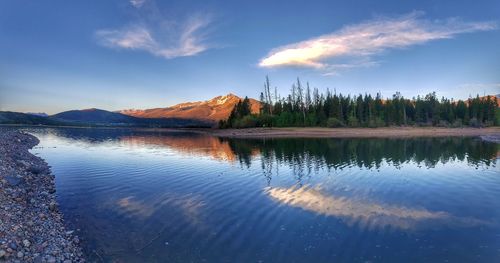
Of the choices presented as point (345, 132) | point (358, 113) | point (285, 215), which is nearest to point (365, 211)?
point (285, 215)

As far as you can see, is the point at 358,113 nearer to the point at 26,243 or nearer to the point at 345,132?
the point at 345,132

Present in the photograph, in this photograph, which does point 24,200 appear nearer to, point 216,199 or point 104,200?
point 104,200

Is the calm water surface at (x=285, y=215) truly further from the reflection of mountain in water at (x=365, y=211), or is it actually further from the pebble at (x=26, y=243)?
the pebble at (x=26, y=243)

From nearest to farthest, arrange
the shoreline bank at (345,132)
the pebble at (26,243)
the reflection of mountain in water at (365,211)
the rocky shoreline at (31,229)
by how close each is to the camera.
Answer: the rocky shoreline at (31,229) → the pebble at (26,243) → the reflection of mountain in water at (365,211) → the shoreline bank at (345,132)

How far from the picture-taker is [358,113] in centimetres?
13775

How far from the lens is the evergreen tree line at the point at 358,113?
126 metres

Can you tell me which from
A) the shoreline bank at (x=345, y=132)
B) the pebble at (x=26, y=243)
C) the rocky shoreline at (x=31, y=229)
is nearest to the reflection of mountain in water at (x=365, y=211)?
the rocky shoreline at (x=31, y=229)

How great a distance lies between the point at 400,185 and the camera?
23.0 metres

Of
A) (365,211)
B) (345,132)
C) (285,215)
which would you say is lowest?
(345,132)

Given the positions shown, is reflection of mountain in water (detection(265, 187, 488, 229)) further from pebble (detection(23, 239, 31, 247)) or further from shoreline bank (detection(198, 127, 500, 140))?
shoreline bank (detection(198, 127, 500, 140))

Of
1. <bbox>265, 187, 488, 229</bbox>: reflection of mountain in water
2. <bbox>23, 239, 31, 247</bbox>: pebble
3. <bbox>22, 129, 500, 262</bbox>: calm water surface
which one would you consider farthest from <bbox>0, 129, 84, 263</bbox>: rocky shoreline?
<bbox>265, 187, 488, 229</bbox>: reflection of mountain in water

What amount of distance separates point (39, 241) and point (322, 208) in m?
13.5

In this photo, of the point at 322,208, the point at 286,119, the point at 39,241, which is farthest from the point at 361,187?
the point at 286,119

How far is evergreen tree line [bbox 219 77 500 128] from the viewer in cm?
12588
